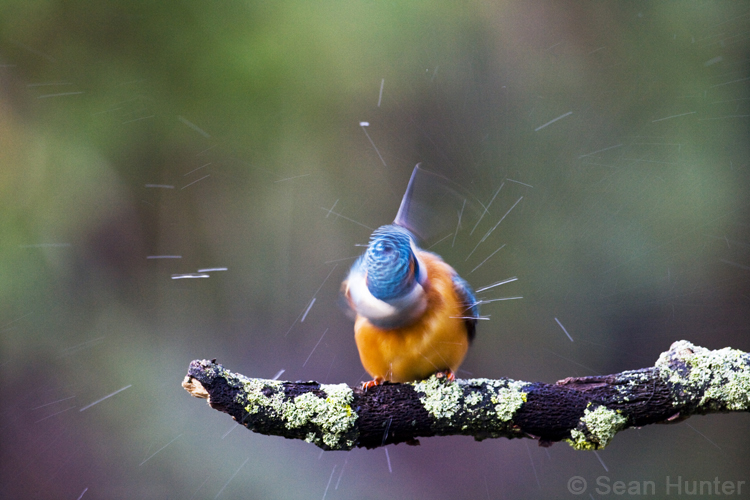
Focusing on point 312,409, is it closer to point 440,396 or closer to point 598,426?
point 440,396

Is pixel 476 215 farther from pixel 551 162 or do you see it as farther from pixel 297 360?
pixel 297 360

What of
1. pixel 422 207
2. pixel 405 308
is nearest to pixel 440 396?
pixel 405 308

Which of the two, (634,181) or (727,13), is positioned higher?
(727,13)

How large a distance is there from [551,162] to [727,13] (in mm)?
1047

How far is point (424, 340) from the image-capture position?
152 centimetres

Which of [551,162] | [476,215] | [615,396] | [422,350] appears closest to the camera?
[615,396]

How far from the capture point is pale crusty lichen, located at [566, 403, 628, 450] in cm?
139

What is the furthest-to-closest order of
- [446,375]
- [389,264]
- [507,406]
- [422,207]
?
[422,207] → [446,375] → [507,406] → [389,264]

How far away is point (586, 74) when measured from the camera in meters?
3.10

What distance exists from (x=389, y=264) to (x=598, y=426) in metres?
0.58

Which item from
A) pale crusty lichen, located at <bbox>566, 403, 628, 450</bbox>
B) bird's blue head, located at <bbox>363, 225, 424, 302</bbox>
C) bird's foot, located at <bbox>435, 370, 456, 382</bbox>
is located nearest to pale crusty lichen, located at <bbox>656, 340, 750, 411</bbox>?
pale crusty lichen, located at <bbox>566, 403, 628, 450</bbox>

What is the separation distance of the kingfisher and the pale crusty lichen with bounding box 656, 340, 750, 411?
491 mm

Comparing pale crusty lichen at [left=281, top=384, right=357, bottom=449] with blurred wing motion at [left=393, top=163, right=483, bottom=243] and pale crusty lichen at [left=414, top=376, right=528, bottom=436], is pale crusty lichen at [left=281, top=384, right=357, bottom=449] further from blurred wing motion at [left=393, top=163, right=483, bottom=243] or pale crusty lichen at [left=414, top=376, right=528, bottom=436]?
blurred wing motion at [left=393, top=163, right=483, bottom=243]

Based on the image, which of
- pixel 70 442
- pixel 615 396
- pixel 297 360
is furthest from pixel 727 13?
pixel 70 442
